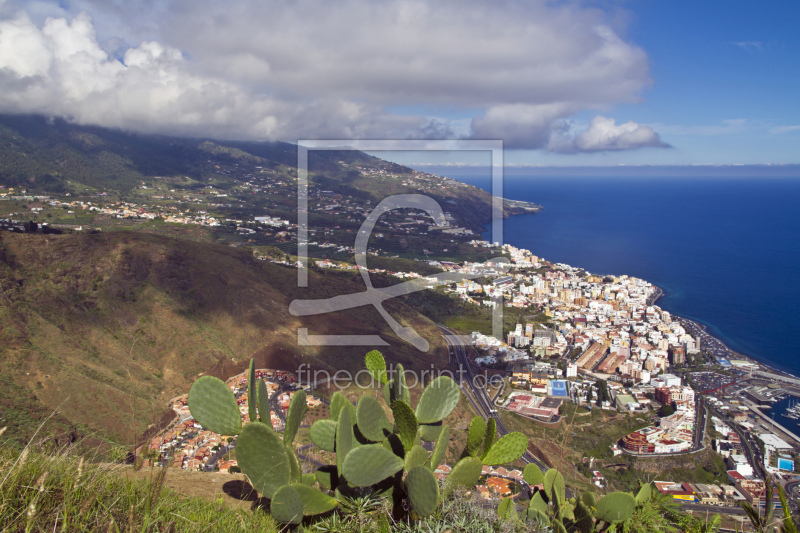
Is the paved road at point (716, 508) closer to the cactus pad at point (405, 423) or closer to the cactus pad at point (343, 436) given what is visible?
the cactus pad at point (405, 423)

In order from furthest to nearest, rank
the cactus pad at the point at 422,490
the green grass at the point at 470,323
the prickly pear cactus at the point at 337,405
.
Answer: the green grass at the point at 470,323
the prickly pear cactus at the point at 337,405
the cactus pad at the point at 422,490

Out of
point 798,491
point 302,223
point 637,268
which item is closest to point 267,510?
point 798,491

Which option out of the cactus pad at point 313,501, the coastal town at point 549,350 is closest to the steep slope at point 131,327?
the coastal town at point 549,350

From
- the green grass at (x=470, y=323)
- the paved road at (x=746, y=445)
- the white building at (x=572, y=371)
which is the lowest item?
the paved road at (x=746, y=445)

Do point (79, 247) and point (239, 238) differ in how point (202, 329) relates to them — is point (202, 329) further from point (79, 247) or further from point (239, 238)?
point (239, 238)

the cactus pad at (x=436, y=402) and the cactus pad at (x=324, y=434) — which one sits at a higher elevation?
the cactus pad at (x=436, y=402)

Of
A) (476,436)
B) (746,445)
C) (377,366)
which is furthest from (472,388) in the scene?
(476,436)

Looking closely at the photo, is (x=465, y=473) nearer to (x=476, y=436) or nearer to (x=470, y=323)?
(x=476, y=436)

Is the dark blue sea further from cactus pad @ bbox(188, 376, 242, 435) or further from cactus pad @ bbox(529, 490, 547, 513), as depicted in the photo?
cactus pad @ bbox(188, 376, 242, 435)
